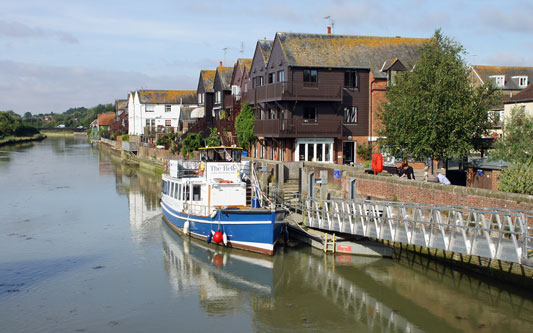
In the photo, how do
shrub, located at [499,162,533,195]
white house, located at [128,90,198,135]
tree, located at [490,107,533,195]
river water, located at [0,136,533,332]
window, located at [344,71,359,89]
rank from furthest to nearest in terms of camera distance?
1. white house, located at [128,90,198,135]
2. window, located at [344,71,359,89]
3. tree, located at [490,107,533,195]
4. shrub, located at [499,162,533,195]
5. river water, located at [0,136,533,332]

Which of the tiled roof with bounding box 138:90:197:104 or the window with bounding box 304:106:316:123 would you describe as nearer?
the window with bounding box 304:106:316:123

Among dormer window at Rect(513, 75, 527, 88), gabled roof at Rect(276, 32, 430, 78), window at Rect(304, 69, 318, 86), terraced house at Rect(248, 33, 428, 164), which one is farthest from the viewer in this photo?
dormer window at Rect(513, 75, 527, 88)

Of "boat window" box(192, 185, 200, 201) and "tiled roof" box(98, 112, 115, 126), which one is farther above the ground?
"tiled roof" box(98, 112, 115, 126)

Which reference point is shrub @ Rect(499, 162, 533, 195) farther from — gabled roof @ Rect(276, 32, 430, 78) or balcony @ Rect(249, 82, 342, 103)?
gabled roof @ Rect(276, 32, 430, 78)

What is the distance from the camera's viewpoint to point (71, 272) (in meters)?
23.4

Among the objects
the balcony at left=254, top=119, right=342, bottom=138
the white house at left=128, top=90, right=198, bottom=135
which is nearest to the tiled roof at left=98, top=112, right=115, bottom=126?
the white house at left=128, top=90, right=198, bottom=135

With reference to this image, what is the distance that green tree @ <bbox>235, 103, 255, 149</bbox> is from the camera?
4897cm

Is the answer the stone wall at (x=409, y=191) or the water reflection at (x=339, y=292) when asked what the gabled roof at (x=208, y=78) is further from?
the water reflection at (x=339, y=292)

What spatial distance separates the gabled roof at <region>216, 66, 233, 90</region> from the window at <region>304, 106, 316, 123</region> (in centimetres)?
2041

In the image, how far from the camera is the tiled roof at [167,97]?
307 feet

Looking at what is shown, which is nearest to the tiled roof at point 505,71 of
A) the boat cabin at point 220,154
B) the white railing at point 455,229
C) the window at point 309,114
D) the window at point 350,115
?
the window at point 350,115

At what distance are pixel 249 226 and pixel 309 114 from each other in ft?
61.5

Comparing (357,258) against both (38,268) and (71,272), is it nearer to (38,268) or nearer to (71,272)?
(71,272)

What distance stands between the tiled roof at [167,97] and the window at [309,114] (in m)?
53.8
